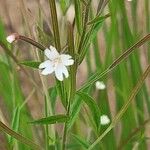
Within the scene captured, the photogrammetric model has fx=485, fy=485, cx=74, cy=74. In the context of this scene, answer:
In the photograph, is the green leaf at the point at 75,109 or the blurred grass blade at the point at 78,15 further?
the green leaf at the point at 75,109

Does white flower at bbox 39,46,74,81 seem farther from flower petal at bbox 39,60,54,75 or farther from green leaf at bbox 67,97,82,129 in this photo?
green leaf at bbox 67,97,82,129

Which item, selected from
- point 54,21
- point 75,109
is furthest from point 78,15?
point 75,109

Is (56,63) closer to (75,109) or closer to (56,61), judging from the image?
(56,61)

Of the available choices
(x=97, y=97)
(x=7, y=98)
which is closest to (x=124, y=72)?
(x=97, y=97)

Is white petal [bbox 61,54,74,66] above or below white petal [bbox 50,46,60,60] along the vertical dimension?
below

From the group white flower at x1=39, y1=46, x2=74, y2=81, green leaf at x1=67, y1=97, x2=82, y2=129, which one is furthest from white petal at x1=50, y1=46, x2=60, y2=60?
green leaf at x1=67, y1=97, x2=82, y2=129

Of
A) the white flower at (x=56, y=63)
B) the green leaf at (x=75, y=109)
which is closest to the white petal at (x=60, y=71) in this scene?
the white flower at (x=56, y=63)

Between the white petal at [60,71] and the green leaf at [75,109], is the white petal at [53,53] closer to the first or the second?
the white petal at [60,71]

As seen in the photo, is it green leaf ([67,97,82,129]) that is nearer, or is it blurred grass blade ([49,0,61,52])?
blurred grass blade ([49,0,61,52])

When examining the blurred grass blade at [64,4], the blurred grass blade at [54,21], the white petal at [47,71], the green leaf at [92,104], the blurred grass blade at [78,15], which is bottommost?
the green leaf at [92,104]
